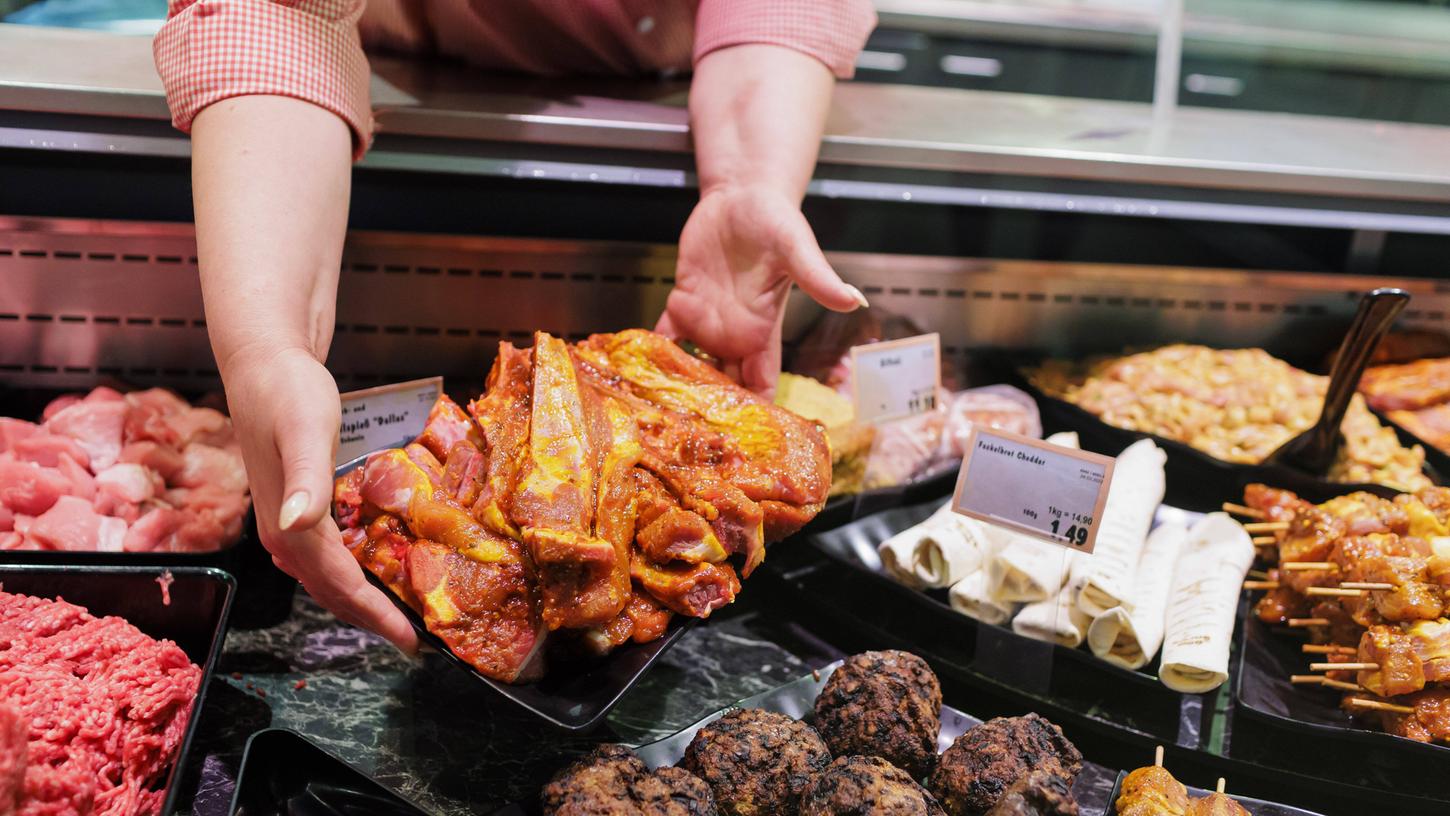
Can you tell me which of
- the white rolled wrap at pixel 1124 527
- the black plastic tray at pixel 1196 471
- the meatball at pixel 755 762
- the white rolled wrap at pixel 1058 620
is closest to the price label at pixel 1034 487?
the white rolled wrap at pixel 1124 527

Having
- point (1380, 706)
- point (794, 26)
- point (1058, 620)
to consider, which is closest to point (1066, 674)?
point (1058, 620)

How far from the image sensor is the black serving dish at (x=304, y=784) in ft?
5.34

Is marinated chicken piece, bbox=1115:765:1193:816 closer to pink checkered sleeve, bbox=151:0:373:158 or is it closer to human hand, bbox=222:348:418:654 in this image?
human hand, bbox=222:348:418:654

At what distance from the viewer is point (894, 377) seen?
8.30ft

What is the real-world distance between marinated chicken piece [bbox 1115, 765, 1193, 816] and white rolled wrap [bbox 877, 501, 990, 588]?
572 mm

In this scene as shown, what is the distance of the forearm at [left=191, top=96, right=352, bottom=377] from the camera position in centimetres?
163

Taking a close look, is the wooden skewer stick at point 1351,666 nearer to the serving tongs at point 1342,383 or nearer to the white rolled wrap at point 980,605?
the white rolled wrap at point 980,605

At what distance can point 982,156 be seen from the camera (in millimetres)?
2459

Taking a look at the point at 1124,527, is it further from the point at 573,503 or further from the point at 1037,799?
the point at 573,503

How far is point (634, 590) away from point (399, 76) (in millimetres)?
1470

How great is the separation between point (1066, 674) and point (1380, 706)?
1.91 feet

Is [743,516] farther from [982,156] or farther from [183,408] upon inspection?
[183,408]

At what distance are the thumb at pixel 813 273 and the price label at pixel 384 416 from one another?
80cm

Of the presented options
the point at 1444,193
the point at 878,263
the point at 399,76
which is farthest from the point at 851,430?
the point at 1444,193
